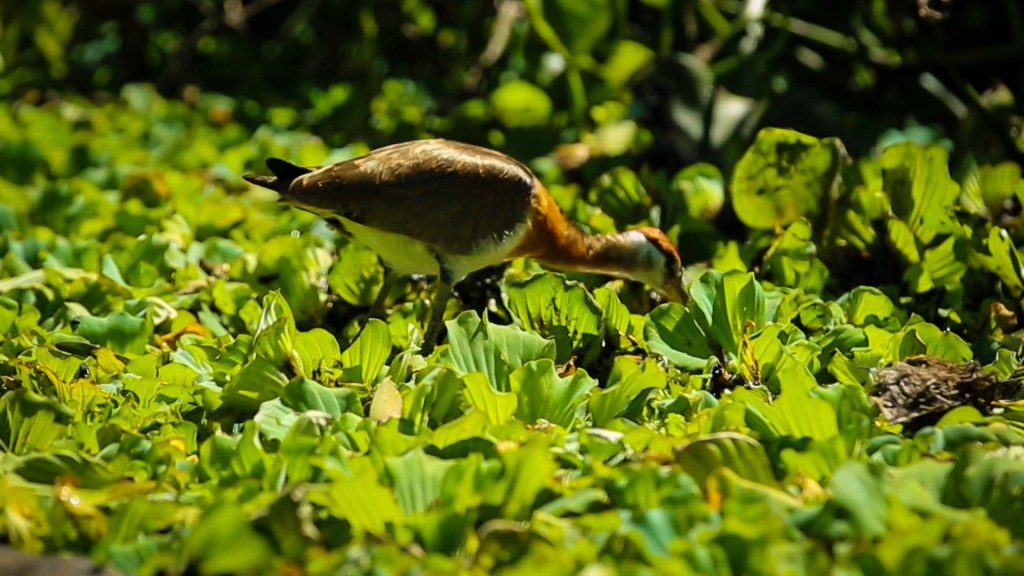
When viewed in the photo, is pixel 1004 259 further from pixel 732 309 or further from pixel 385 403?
pixel 385 403

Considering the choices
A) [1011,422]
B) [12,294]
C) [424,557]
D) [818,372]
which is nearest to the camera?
[424,557]

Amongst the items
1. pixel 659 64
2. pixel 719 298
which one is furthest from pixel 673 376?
pixel 659 64

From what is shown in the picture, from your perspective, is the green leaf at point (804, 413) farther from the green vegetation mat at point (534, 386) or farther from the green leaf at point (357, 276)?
the green leaf at point (357, 276)

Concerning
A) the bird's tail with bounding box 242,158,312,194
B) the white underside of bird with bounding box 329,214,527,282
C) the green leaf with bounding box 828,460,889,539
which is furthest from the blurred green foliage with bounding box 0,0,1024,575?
the bird's tail with bounding box 242,158,312,194

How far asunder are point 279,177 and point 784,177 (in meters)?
1.51

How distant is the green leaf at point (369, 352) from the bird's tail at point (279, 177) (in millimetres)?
619

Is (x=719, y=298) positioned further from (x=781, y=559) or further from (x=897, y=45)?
(x=897, y=45)

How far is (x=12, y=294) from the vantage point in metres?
4.02

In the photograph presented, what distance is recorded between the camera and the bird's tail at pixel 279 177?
389 centimetres

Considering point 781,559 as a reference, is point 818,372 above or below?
below

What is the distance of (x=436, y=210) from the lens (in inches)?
152

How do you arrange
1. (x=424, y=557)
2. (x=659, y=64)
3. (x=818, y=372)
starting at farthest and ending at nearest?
(x=659, y=64)
(x=818, y=372)
(x=424, y=557)

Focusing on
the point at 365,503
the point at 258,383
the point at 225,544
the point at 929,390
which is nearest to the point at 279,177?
the point at 258,383

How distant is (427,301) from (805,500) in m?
1.72
